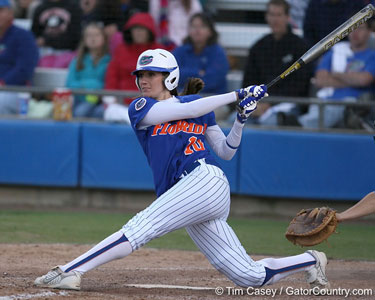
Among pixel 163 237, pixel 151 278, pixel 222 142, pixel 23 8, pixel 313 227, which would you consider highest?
pixel 23 8

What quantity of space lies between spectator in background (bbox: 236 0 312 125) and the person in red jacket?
1341 mm

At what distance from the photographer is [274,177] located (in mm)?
9086

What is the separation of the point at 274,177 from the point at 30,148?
120 inches

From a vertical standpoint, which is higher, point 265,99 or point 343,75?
point 343,75

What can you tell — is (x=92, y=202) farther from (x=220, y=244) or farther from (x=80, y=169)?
(x=220, y=244)

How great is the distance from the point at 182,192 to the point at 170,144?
319 millimetres

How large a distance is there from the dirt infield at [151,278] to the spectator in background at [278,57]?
11.0 feet

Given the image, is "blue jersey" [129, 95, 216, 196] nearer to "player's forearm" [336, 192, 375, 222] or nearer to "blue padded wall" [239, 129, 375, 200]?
"player's forearm" [336, 192, 375, 222]

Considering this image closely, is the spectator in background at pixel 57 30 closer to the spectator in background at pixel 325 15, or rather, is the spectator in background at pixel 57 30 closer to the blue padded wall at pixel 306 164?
the blue padded wall at pixel 306 164

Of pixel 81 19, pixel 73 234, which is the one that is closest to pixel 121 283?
pixel 73 234

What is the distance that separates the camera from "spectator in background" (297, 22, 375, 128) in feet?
29.9

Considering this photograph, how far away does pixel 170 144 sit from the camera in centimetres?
474

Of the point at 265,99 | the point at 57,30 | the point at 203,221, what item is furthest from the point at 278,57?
the point at 203,221

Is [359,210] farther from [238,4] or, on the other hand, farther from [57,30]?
[57,30]
